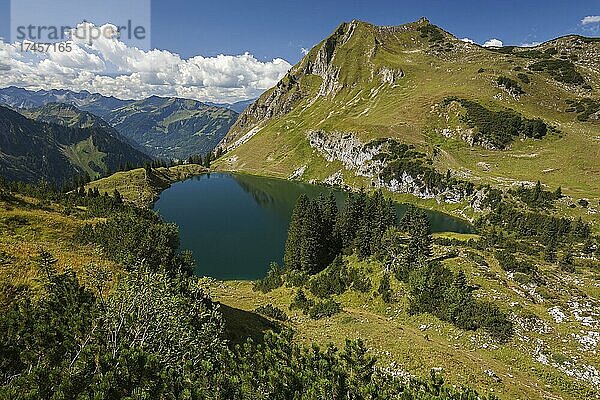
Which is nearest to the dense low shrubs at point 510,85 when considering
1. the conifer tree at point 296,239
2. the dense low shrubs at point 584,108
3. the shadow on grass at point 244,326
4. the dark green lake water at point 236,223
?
the dense low shrubs at point 584,108

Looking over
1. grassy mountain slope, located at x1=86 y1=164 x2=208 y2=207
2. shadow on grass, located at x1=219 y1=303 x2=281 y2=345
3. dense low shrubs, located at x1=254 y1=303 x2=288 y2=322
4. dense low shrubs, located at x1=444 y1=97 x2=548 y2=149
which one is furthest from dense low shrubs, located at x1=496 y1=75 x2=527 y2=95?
shadow on grass, located at x1=219 y1=303 x2=281 y2=345

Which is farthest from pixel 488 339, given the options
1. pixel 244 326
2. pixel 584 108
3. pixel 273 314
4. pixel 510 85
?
pixel 510 85

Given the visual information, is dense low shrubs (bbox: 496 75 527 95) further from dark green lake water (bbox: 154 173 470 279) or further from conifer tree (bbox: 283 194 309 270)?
conifer tree (bbox: 283 194 309 270)

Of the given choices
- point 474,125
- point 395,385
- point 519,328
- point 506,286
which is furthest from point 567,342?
point 474,125

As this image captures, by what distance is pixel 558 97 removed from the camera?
7121 inches

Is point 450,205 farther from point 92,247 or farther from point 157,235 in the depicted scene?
point 92,247

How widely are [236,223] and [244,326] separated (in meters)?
90.9

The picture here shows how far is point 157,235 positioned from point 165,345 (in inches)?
1184

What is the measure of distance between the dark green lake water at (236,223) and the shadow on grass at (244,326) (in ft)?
119

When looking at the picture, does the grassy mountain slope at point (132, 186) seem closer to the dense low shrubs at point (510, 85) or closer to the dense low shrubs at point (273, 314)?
the dense low shrubs at point (273, 314)

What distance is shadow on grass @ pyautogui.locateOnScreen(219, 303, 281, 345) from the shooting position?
30.3 metres

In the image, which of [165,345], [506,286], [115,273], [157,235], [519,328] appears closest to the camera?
[165,345]

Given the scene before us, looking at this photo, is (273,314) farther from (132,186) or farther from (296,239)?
(132,186)

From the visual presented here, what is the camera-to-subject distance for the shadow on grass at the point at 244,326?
3034 centimetres
